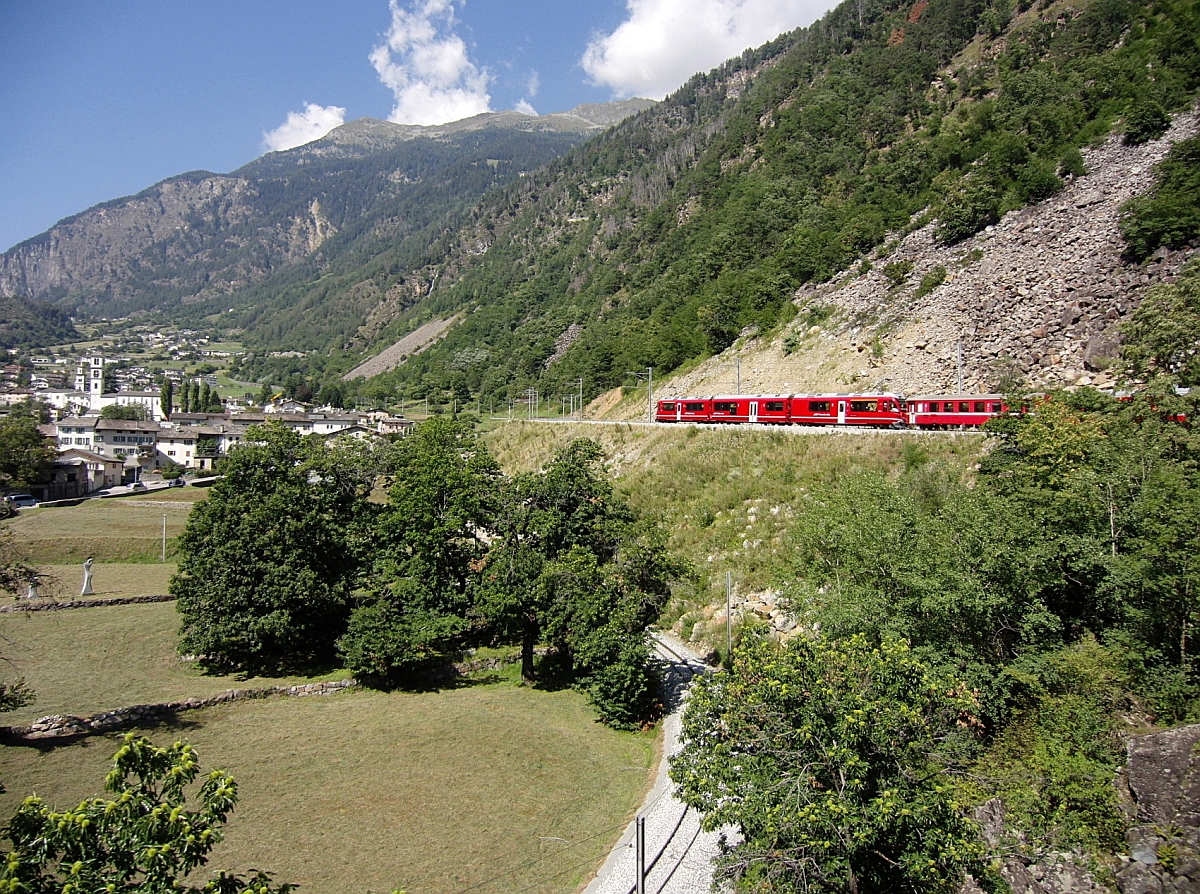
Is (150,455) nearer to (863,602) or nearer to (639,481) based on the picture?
(639,481)

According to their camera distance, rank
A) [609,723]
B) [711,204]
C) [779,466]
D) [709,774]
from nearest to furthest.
Answer: [709,774] → [609,723] → [779,466] → [711,204]

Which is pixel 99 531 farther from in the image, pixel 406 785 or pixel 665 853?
pixel 665 853

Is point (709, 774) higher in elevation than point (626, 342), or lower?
lower

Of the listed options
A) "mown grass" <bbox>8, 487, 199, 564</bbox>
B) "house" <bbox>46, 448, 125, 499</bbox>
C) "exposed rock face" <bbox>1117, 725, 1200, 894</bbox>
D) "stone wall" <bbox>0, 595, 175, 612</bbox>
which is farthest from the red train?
"house" <bbox>46, 448, 125, 499</bbox>

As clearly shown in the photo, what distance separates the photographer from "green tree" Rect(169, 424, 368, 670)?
77.4 ft

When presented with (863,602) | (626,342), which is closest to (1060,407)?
A: (863,602)

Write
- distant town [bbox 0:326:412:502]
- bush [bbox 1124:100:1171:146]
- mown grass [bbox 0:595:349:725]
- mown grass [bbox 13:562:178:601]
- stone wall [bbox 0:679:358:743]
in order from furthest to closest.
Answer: distant town [bbox 0:326:412:502], bush [bbox 1124:100:1171:146], mown grass [bbox 13:562:178:601], mown grass [bbox 0:595:349:725], stone wall [bbox 0:679:358:743]

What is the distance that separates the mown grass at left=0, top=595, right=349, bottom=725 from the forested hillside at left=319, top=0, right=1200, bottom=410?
176ft

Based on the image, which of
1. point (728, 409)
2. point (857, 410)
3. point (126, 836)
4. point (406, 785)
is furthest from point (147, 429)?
→ point (126, 836)

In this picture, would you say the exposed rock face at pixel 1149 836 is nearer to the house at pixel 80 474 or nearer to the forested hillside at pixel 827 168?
the forested hillside at pixel 827 168

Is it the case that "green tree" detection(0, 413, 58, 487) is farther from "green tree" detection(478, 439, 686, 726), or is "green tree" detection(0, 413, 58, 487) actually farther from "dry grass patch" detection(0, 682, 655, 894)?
"green tree" detection(478, 439, 686, 726)

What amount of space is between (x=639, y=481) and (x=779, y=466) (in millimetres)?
10201

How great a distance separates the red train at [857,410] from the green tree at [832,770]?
23.8 metres

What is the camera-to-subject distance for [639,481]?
A: 4103 cm
